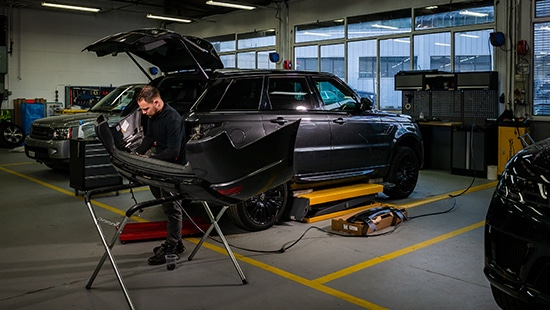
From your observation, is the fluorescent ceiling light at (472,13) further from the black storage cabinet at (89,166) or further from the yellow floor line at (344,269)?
the black storage cabinet at (89,166)

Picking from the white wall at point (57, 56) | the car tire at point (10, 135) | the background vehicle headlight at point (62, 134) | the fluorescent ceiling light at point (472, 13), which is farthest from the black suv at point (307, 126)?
the white wall at point (57, 56)

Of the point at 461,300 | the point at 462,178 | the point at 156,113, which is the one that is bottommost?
the point at 461,300

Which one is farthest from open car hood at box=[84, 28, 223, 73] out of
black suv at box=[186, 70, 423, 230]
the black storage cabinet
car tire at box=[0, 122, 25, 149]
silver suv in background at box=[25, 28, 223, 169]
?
car tire at box=[0, 122, 25, 149]

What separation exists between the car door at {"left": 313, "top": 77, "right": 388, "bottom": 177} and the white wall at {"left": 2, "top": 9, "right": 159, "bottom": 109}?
45.0 feet

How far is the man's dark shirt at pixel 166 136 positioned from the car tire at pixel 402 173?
12.3ft

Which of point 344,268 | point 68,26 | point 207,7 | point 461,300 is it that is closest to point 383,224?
point 344,268

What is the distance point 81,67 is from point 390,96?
1109 cm

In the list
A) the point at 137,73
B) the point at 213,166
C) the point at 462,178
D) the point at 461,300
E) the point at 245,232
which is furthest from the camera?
the point at 137,73

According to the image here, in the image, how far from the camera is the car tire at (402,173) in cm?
746

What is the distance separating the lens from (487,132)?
32.3 ft

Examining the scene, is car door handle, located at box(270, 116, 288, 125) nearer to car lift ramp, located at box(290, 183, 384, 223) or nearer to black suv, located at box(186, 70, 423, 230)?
black suv, located at box(186, 70, 423, 230)

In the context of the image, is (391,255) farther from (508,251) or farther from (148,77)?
(148,77)

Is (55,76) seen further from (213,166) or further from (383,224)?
(213,166)

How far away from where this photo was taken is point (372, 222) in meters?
5.77
